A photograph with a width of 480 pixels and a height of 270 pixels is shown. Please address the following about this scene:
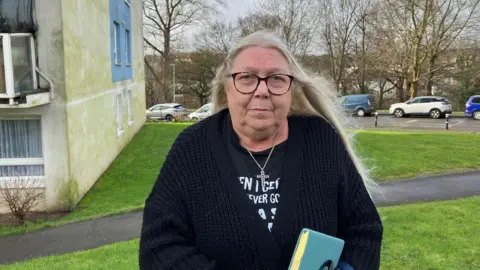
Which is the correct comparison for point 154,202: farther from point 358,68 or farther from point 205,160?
point 358,68

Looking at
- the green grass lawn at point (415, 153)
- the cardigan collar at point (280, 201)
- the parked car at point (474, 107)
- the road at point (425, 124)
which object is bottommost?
the road at point (425, 124)

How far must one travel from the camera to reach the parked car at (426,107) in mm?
28530

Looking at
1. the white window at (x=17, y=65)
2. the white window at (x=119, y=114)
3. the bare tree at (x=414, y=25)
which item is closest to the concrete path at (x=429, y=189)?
the white window at (x=17, y=65)

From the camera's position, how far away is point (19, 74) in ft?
26.4

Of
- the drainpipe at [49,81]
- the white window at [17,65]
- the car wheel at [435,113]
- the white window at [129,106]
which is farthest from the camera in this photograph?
the car wheel at [435,113]

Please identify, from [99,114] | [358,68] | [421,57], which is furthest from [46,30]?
[358,68]

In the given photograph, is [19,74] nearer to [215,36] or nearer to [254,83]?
[254,83]

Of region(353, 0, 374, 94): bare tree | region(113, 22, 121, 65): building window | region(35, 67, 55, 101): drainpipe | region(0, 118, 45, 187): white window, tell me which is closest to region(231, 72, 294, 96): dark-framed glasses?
region(35, 67, 55, 101): drainpipe

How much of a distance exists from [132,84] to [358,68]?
→ 29.3 m

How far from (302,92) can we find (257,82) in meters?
0.36

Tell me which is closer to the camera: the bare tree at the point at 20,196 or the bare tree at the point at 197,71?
the bare tree at the point at 20,196

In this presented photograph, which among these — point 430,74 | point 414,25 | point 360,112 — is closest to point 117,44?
point 360,112

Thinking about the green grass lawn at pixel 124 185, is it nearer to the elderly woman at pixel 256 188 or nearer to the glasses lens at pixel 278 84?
the elderly woman at pixel 256 188

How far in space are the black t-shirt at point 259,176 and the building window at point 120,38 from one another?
1330 centimetres
